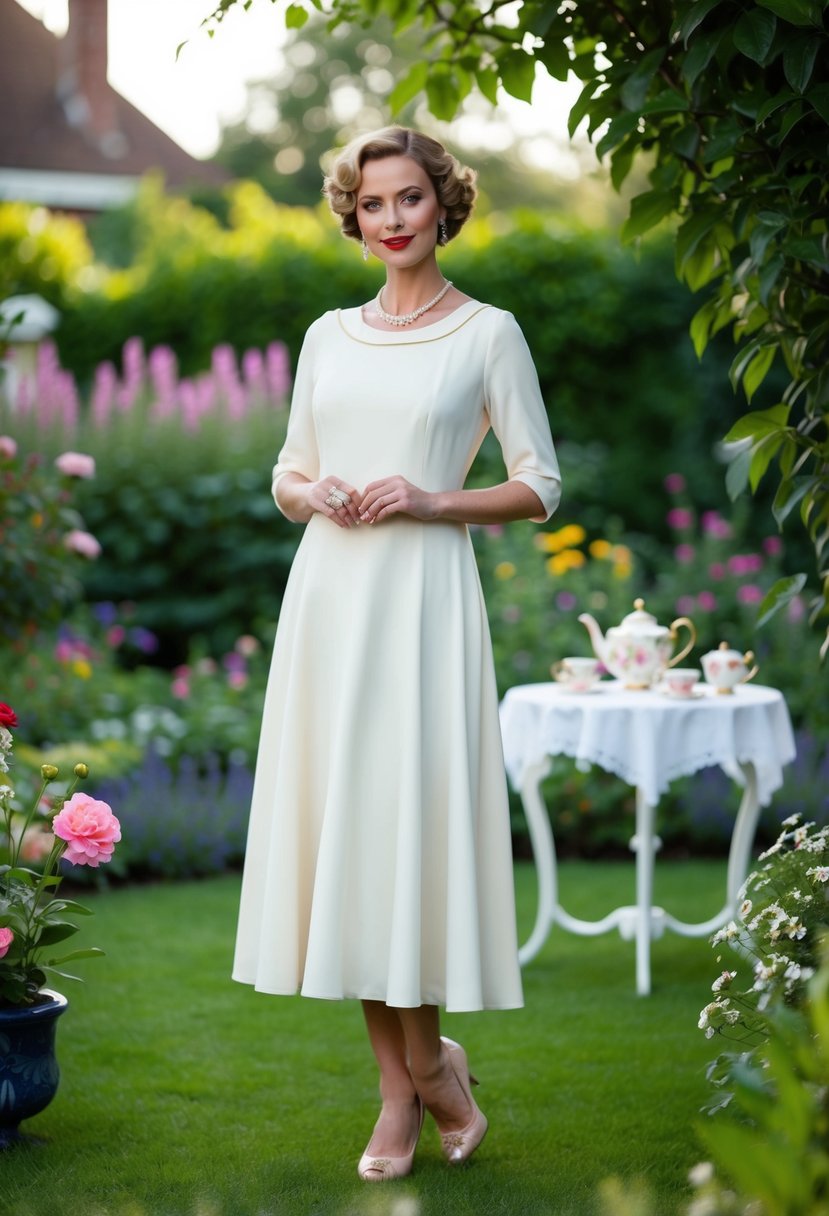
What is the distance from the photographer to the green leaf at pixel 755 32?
2.63 meters

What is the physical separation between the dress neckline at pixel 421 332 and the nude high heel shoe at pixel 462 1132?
4.77 feet

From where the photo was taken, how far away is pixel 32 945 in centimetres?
313

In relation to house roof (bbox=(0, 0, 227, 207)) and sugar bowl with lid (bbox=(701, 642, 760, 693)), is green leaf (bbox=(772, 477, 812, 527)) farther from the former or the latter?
house roof (bbox=(0, 0, 227, 207))

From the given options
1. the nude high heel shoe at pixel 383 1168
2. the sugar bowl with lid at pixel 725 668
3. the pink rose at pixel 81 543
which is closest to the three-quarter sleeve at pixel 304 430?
the nude high heel shoe at pixel 383 1168

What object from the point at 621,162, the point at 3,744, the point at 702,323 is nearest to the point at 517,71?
the point at 621,162

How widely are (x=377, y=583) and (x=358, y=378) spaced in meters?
0.42

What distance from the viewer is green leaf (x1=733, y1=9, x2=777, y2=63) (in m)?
2.63

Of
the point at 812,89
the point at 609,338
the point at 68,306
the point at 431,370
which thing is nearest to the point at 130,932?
the point at 431,370

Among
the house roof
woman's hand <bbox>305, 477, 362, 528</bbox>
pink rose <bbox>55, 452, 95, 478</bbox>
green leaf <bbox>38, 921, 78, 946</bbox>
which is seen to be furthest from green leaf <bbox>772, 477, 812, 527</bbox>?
the house roof

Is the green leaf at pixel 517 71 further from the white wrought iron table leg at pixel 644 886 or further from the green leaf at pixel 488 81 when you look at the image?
the white wrought iron table leg at pixel 644 886

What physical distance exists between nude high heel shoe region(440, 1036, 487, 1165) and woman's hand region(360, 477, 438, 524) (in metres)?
1.11

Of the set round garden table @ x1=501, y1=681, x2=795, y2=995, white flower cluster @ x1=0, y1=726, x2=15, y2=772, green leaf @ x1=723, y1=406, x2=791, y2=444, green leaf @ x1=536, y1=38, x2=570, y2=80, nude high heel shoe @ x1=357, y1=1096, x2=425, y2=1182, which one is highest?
green leaf @ x1=536, y1=38, x2=570, y2=80

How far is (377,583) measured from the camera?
2.92 m

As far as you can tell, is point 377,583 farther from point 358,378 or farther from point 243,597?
point 243,597
